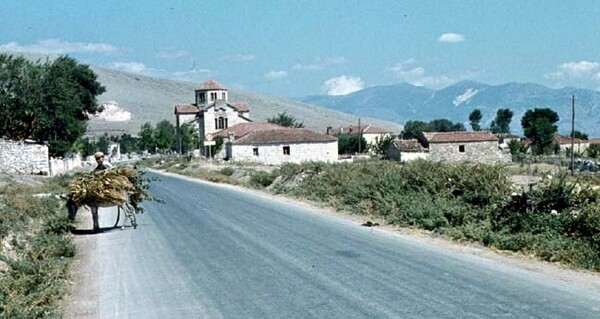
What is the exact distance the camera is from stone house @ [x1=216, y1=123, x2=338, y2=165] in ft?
265

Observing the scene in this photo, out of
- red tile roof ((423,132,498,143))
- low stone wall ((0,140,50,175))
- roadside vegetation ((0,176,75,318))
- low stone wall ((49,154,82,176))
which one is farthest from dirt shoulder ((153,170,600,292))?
red tile roof ((423,132,498,143))

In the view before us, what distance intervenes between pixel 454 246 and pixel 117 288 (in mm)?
7032

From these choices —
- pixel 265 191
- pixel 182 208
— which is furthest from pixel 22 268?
pixel 265 191

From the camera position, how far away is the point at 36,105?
63469 millimetres

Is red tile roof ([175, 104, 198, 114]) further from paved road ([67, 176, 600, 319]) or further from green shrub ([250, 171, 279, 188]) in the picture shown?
paved road ([67, 176, 600, 319])

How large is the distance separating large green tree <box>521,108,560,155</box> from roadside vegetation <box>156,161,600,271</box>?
83.3 meters

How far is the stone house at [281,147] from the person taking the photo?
265 ft

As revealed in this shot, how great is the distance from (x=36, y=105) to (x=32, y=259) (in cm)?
5452

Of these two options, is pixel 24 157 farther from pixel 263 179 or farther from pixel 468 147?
pixel 468 147

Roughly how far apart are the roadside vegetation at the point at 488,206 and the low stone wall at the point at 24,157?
30977 millimetres

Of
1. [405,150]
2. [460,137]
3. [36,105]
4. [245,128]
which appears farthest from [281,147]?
[36,105]

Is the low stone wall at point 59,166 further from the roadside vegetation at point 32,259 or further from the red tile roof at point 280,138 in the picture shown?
the roadside vegetation at point 32,259

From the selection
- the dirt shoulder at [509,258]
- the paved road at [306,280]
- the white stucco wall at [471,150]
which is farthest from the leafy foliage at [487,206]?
the white stucco wall at [471,150]

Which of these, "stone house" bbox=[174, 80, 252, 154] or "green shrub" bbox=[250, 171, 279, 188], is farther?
"stone house" bbox=[174, 80, 252, 154]
